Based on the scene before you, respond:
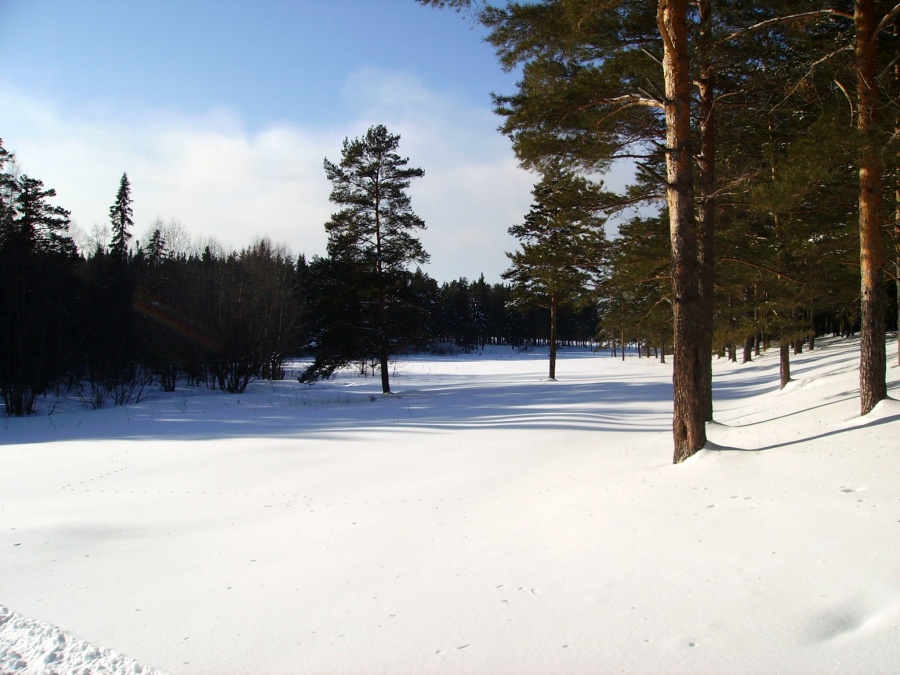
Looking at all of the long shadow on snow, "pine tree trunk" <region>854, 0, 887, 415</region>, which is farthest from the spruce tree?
"pine tree trunk" <region>854, 0, 887, 415</region>

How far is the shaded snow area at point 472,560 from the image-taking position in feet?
9.61

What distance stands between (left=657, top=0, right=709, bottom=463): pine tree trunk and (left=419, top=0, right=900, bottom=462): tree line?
0.7 inches

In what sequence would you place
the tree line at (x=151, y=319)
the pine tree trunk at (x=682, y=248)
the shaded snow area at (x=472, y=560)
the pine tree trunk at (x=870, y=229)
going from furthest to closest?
the tree line at (x=151, y=319)
the pine tree trunk at (x=870, y=229)
the pine tree trunk at (x=682, y=248)
the shaded snow area at (x=472, y=560)

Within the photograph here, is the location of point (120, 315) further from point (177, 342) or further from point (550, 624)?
point (550, 624)

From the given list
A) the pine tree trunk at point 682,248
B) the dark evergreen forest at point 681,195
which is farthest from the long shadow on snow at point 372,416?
the pine tree trunk at point 682,248

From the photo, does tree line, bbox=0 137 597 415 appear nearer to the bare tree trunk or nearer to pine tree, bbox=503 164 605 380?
pine tree, bbox=503 164 605 380

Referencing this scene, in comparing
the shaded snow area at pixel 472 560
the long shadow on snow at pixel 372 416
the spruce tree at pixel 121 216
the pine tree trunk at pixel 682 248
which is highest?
the spruce tree at pixel 121 216

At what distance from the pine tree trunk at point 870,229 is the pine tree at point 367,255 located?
17009 millimetres

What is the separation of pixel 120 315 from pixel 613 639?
97.4 feet

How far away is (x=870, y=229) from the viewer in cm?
838

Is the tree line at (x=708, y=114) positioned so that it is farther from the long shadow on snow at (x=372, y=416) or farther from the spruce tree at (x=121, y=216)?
the spruce tree at (x=121, y=216)

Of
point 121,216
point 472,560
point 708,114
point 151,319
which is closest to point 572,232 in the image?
point 708,114

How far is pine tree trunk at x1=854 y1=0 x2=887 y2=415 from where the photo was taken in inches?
317

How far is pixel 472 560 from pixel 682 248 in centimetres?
493
